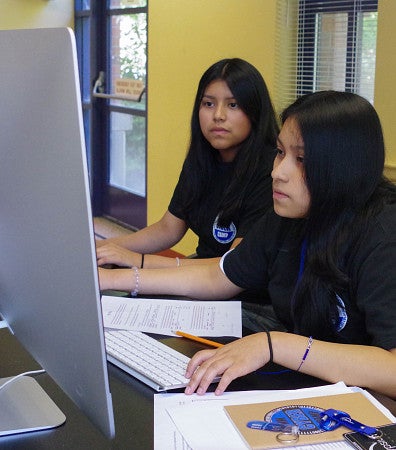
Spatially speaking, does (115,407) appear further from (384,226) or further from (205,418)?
(384,226)

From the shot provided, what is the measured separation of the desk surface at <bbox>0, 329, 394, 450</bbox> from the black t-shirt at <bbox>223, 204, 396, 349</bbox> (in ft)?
0.57

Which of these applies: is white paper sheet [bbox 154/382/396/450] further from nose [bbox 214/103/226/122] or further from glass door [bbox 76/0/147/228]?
glass door [bbox 76/0/147/228]

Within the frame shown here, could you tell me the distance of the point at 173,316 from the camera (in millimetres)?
1625

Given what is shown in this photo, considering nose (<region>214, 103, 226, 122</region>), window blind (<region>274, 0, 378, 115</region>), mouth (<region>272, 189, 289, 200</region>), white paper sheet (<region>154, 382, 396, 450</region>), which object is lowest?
white paper sheet (<region>154, 382, 396, 450</region>)

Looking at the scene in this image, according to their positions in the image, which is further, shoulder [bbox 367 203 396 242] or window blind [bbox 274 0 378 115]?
window blind [bbox 274 0 378 115]

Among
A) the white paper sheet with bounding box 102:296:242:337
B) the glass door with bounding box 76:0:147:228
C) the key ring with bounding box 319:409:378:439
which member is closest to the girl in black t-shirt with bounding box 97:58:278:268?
the white paper sheet with bounding box 102:296:242:337

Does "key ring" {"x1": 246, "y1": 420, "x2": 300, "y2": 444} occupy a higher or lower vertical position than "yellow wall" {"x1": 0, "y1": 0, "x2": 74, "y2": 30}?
lower

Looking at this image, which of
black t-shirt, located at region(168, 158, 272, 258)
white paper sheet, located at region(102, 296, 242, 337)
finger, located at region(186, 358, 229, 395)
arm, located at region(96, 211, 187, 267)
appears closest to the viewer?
finger, located at region(186, 358, 229, 395)

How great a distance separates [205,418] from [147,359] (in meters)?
0.25

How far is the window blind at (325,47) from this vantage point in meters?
3.52

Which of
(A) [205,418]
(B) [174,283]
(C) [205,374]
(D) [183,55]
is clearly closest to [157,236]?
(B) [174,283]

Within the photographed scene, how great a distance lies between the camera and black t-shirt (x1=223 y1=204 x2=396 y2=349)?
55.4 inches

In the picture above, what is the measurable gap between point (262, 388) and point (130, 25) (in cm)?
443

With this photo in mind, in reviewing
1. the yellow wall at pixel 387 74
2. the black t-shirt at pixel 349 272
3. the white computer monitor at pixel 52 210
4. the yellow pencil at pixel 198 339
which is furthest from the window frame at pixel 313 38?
the white computer monitor at pixel 52 210
